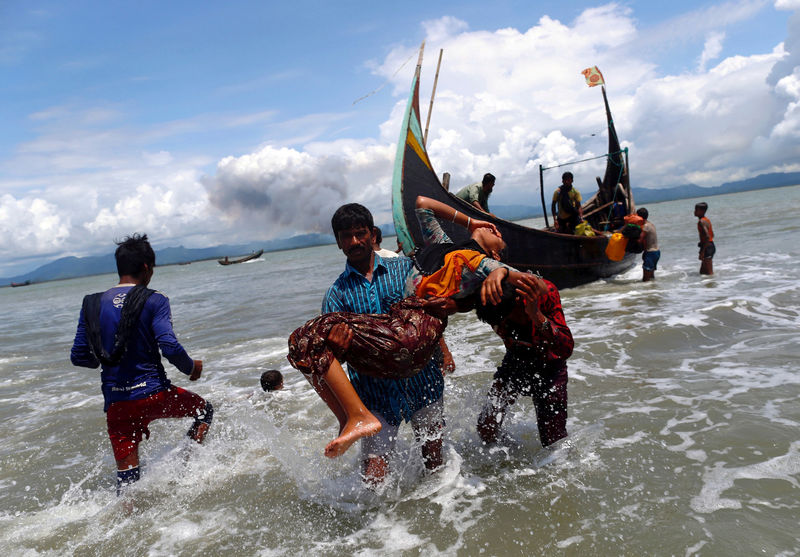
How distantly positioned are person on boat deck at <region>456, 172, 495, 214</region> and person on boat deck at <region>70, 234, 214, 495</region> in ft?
24.3

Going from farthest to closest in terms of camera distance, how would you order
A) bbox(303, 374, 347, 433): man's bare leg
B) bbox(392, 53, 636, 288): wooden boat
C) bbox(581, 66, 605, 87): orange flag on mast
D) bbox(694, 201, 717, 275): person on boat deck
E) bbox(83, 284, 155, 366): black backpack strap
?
bbox(581, 66, 605, 87): orange flag on mast < bbox(694, 201, 717, 275): person on boat deck < bbox(392, 53, 636, 288): wooden boat < bbox(83, 284, 155, 366): black backpack strap < bbox(303, 374, 347, 433): man's bare leg

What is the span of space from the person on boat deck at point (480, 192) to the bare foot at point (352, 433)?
25.9ft

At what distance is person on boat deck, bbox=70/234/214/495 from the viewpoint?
A: 2895 millimetres

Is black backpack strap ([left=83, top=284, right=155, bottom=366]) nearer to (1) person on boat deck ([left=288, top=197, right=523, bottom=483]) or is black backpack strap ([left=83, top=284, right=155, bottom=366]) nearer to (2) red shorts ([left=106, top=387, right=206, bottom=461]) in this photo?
(2) red shorts ([left=106, top=387, right=206, bottom=461])

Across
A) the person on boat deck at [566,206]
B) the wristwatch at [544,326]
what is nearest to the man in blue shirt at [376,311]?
the wristwatch at [544,326]

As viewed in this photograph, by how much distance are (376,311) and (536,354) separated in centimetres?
101

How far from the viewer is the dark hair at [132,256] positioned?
3.02m

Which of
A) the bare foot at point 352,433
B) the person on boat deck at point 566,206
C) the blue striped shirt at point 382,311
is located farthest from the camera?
the person on boat deck at point 566,206

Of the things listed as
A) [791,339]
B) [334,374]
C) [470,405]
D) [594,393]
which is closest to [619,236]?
[791,339]

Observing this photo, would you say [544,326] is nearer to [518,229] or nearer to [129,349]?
[129,349]

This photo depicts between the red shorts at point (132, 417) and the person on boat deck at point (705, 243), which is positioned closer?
the red shorts at point (132, 417)

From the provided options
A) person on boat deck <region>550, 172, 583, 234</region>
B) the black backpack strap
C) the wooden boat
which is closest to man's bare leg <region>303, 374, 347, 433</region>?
the black backpack strap

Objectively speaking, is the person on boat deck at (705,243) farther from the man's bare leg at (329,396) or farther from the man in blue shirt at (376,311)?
the man's bare leg at (329,396)

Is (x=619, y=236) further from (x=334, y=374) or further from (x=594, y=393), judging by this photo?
(x=334, y=374)
